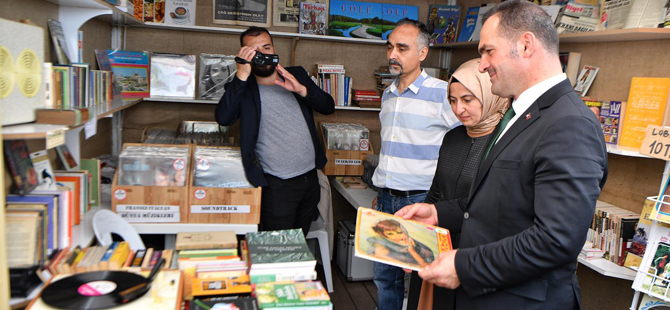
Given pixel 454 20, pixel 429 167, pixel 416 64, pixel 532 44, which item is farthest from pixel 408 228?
pixel 454 20

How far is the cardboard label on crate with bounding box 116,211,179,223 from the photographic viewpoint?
2.51 meters

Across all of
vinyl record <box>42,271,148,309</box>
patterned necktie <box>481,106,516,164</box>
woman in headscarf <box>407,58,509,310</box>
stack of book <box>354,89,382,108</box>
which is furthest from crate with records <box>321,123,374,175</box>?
vinyl record <box>42,271,148,309</box>

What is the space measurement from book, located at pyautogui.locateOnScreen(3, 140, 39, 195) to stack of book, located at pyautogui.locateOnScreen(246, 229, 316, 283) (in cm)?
76

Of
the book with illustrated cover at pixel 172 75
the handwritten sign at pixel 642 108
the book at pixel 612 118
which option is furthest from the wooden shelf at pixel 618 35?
the book with illustrated cover at pixel 172 75

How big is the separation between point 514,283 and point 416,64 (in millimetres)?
1636

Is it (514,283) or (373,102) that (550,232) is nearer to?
(514,283)

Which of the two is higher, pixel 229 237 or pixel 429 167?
pixel 429 167

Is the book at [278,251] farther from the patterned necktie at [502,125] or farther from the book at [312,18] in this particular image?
the book at [312,18]

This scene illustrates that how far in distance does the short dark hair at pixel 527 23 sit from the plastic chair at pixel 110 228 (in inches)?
64.7

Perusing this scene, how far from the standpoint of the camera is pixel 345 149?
160 inches

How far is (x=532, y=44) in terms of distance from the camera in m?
1.42

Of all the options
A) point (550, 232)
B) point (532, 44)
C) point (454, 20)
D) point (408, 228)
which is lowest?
point (408, 228)

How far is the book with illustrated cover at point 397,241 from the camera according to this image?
1.56m

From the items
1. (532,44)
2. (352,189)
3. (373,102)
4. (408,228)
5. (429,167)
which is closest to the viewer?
(532,44)
